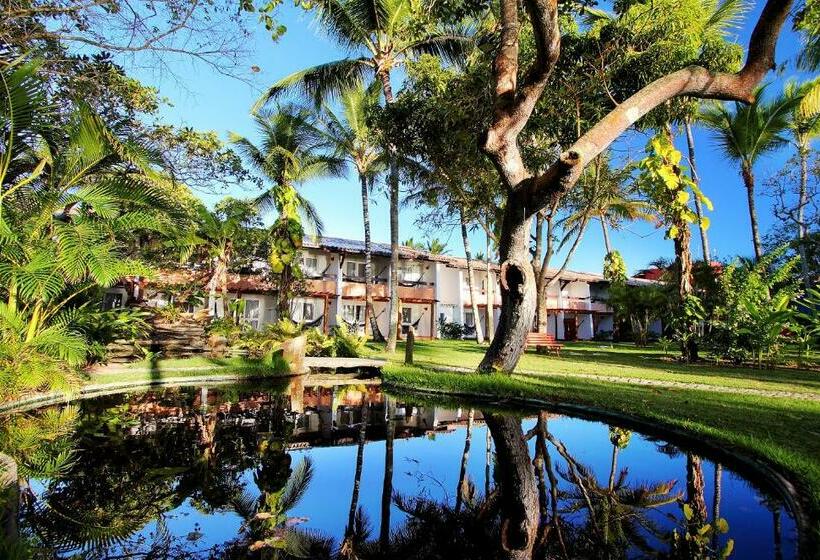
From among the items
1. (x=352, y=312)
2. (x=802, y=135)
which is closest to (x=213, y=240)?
(x=352, y=312)

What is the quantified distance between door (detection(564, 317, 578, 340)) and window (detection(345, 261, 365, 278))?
1713 cm

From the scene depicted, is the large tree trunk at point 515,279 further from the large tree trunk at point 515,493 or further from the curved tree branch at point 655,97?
the large tree trunk at point 515,493

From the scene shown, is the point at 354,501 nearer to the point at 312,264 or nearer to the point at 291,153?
the point at 291,153

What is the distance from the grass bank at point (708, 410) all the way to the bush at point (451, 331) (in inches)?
773

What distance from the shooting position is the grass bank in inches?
160

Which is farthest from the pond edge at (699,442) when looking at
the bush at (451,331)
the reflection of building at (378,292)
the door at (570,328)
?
the door at (570,328)

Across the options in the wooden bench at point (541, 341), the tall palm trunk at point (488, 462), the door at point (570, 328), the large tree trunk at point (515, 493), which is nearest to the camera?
the large tree trunk at point (515, 493)

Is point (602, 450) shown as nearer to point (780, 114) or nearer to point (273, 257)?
point (273, 257)

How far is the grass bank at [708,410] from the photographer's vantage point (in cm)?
407

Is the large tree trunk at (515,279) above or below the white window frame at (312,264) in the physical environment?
below

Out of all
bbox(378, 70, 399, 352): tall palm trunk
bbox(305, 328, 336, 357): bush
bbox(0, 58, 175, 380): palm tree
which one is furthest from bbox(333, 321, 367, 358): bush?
bbox(0, 58, 175, 380): palm tree

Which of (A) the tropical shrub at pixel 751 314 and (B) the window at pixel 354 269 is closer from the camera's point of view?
(A) the tropical shrub at pixel 751 314

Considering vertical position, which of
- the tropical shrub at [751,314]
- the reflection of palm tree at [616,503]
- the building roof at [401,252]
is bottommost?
the reflection of palm tree at [616,503]

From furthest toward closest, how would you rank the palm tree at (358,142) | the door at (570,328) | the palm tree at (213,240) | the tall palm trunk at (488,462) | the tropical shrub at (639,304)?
the door at (570,328) → the tropical shrub at (639,304) → the palm tree at (358,142) → the palm tree at (213,240) → the tall palm trunk at (488,462)
